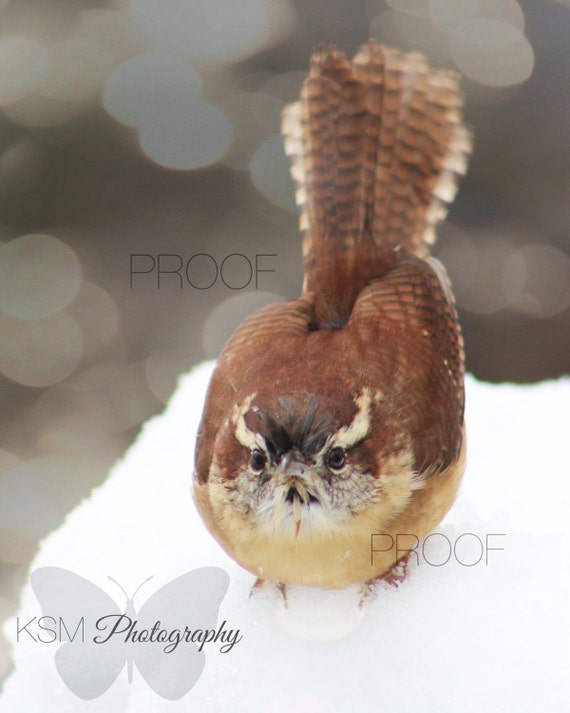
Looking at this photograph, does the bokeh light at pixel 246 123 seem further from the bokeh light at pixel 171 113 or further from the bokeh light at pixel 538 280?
the bokeh light at pixel 538 280

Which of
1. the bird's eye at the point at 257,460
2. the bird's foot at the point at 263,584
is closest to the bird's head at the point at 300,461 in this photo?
the bird's eye at the point at 257,460

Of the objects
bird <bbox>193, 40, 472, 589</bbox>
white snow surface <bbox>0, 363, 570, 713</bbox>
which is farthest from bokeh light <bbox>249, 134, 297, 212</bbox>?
white snow surface <bbox>0, 363, 570, 713</bbox>

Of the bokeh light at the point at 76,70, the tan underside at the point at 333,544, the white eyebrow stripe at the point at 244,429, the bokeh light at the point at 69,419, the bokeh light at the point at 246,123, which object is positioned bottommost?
the bokeh light at the point at 69,419

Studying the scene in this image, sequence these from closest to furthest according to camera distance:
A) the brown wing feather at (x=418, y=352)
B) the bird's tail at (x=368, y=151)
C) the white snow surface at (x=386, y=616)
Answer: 1. the white snow surface at (x=386, y=616)
2. the brown wing feather at (x=418, y=352)
3. the bird's tail at (x=368, y=151)

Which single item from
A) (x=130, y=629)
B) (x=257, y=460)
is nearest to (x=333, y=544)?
(x=257, y=460)

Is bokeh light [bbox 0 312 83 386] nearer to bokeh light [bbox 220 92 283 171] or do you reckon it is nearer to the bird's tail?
bokeh light [bbox 220 92 283 171]

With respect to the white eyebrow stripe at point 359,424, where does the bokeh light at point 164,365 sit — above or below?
below

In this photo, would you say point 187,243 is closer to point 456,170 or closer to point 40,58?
point 40,58
